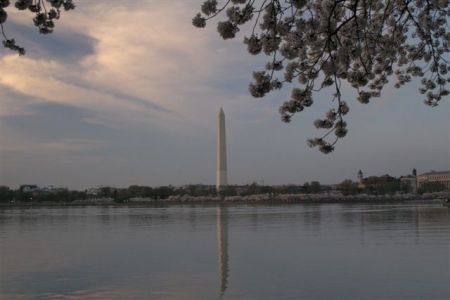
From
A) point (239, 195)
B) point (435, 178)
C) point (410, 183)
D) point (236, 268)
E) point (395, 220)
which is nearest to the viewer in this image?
point (236, 268)

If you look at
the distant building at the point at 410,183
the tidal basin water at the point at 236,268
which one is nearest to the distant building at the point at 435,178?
the distant building at the point at 410,183

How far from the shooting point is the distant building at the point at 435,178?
533 feet

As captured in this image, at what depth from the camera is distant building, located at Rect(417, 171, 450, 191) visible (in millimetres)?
162538

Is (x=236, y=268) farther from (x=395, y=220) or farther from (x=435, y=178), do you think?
(x=435, y=178)

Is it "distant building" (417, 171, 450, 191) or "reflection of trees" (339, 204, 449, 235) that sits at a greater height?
"distant building" (417, 171, 450, 191)

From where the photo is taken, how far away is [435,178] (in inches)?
6816

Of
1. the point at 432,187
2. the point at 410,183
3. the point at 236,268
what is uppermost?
the point at 410,183

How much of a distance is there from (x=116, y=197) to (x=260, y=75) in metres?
156

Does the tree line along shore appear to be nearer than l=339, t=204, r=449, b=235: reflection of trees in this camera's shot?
No

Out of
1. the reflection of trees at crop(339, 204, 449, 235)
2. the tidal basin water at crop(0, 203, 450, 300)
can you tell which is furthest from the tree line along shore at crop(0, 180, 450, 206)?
the tidal basin water at crop(0, 203, 450, 300)

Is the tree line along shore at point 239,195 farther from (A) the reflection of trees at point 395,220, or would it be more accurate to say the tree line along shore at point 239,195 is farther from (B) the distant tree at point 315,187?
(A) the reflection of trees at point 395,220

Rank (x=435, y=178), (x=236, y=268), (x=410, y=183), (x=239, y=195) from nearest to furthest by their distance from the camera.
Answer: (x=236, y=268) → (x=239, y=195) → (x=410, y=183) → (x=435, y=178)

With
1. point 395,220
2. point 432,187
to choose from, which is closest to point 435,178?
point 432,187

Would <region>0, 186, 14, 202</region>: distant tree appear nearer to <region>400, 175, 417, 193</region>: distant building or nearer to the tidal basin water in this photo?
<region>400, 175, 417, 193</region>: distant building
